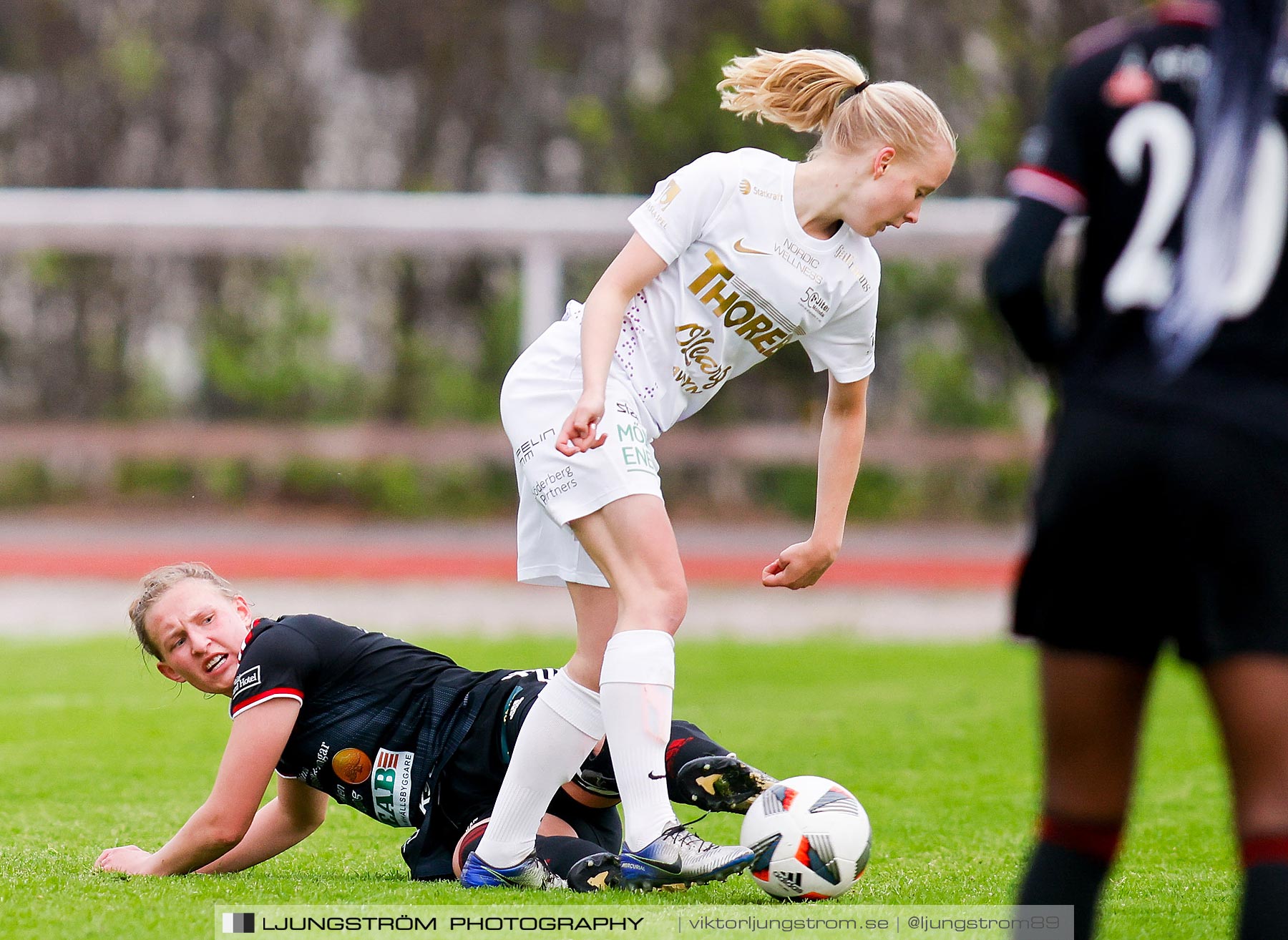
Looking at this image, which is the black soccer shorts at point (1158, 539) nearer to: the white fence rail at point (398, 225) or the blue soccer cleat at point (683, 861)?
the blue soccer cleat at point (683, 861)

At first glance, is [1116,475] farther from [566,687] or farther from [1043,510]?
[566,687]

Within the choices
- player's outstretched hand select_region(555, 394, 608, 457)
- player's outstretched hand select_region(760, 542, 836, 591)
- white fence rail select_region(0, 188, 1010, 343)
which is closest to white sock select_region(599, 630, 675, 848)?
player's outstretched hand select_region(555, 394, 608, 457)

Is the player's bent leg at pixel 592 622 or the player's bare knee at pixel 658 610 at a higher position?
the player's bare knee at pixel 658 610

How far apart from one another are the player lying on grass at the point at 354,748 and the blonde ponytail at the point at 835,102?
1.31 metres

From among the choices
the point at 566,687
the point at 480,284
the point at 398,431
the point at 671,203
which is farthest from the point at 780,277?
the point at 480,284

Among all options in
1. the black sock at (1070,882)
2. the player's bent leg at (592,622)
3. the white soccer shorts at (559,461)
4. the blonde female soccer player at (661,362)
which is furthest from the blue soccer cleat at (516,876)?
the black sock at (1070,882)

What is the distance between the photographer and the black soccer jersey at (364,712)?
3316mm

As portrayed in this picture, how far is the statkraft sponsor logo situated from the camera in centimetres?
339

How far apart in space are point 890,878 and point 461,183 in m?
17.6

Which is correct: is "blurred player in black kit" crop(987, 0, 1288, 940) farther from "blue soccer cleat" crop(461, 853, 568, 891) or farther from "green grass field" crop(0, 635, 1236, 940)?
"blue soccer cleat" crop(461, 853, 568, 891)

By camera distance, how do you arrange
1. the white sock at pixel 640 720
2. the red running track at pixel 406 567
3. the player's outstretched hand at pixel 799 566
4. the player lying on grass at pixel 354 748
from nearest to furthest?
1. the white sock at pixel 640 720
2. the player lying on grass at pixel 354 748
3. the player's outstretched hand at pixel 799 566
4. the red running track at pixel 406 567

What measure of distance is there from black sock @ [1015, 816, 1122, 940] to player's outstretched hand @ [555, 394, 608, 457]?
1.17 m

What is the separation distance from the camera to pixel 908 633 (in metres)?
9.77

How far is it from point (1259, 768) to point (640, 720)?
4.40 ft
